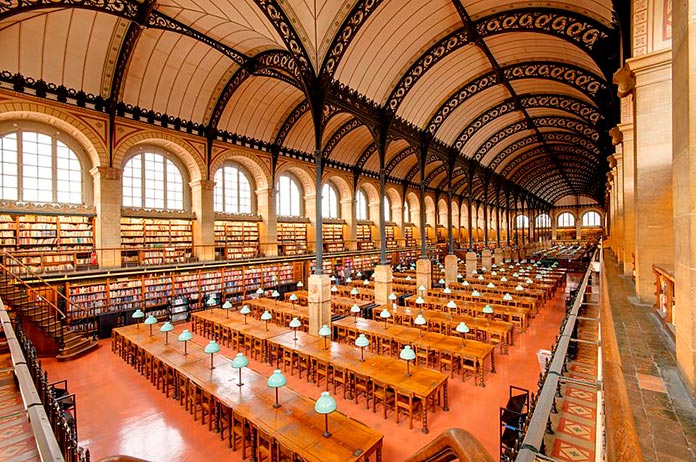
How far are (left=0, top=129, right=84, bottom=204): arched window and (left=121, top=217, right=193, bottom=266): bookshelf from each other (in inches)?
85.4

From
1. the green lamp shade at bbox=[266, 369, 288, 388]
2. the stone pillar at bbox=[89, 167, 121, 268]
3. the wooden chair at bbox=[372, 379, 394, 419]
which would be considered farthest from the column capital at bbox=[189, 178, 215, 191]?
the green lamp shade at bbox=[266, 369, 288, 388]

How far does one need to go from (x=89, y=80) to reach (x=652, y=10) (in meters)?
16.1

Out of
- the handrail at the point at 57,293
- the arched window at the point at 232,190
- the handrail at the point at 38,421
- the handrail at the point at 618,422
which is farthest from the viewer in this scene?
the arched window at the point at 232,190

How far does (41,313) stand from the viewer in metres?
9.84

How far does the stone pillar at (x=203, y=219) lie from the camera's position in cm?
1571

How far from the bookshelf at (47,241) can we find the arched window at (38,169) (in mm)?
829

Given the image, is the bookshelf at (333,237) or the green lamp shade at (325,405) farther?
the bookshelf at (333,237)

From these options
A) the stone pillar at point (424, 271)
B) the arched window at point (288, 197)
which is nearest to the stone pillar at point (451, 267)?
the stone pillar at point (424, 271)

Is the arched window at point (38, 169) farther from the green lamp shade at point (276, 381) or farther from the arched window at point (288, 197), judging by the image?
the green lamp shade at point (276, 381)

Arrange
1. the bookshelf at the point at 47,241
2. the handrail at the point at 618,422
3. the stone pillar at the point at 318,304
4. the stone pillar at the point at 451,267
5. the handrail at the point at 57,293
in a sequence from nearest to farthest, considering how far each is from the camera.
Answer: the handrail at the point at 618,422
the handrail at the point at 57,293
the stone pillar at the point at 318,304
the bookshelf at the point at 47,241
the stone pillar at the point at 451,267

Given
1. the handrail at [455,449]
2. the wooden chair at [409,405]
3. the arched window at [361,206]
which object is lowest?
the wooden chair at [409,405]

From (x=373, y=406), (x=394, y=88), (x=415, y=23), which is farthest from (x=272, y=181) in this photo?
(x=373, y=406)

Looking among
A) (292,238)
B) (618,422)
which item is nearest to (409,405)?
(618,422)

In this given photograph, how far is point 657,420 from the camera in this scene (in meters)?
1.75
